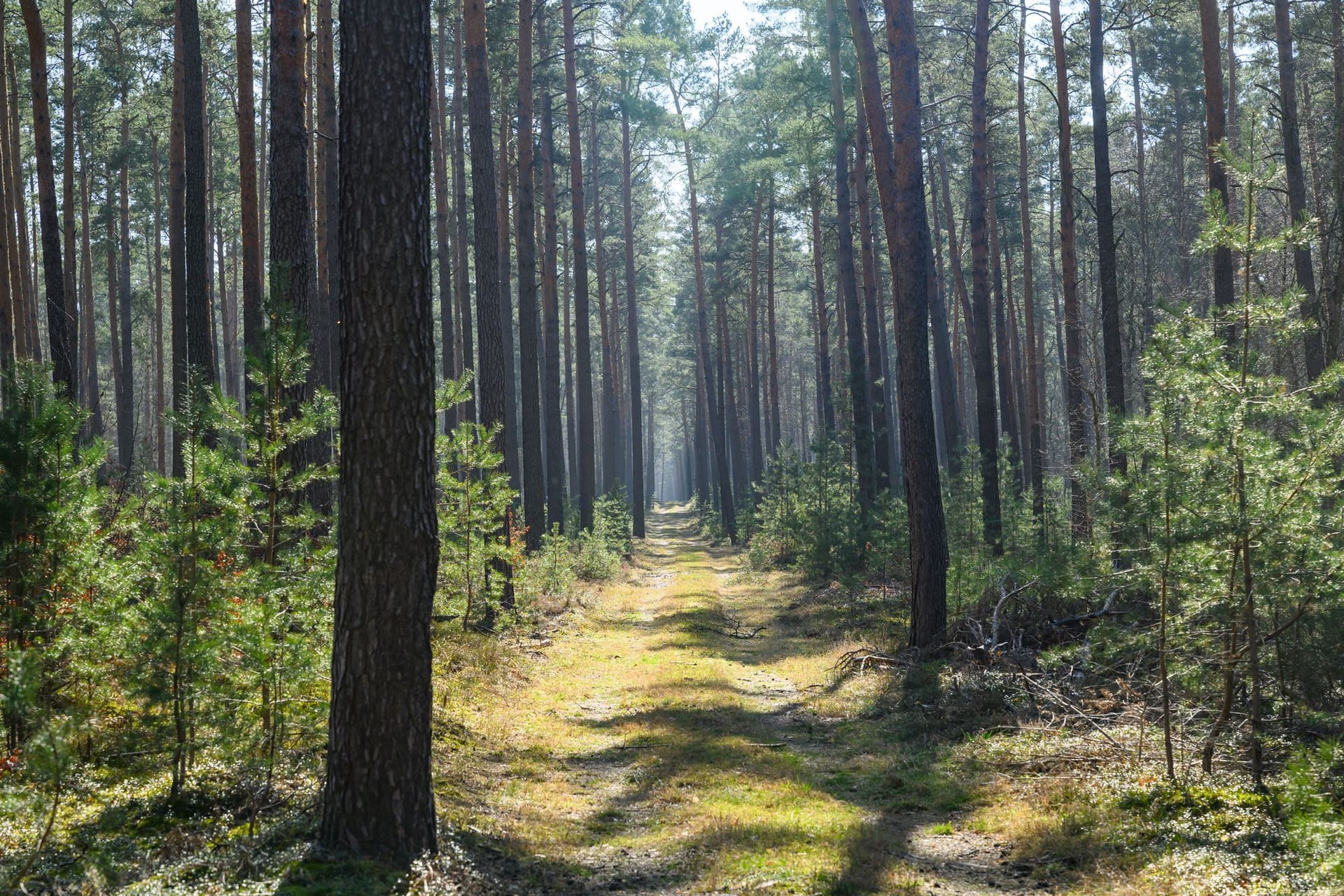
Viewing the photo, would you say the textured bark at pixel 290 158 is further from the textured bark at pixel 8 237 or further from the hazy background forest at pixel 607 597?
the textured bark at pixel 8 237

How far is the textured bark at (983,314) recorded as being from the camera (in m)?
16.6

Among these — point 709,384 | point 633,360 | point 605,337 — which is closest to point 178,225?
point 633,360

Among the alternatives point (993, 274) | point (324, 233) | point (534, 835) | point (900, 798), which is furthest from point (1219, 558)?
point (993, 274)

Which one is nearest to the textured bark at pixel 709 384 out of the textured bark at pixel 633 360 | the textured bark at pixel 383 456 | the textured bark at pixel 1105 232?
the textured bark at pixel 633 360

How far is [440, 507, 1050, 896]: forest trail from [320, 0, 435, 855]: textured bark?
997mm

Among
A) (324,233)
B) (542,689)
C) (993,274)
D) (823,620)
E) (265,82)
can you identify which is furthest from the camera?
(993,274)

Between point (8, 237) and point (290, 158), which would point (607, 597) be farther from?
point (8, 237)

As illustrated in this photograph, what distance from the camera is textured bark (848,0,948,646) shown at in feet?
36.2

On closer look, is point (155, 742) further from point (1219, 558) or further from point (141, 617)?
point (1219, 558)

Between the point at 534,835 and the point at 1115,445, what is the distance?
479 cm

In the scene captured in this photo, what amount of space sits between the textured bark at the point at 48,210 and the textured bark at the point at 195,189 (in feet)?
5.20

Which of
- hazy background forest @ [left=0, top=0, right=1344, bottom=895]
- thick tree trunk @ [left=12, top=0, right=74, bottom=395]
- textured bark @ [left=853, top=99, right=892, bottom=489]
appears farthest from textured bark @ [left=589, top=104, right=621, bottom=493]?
thick tree trunk @ [left=12, top=0, right=74, bottom=395]

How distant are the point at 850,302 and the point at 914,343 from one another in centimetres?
1025

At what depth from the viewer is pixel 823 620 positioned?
585 inches
